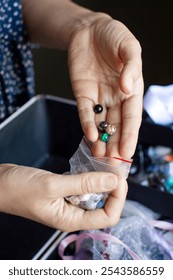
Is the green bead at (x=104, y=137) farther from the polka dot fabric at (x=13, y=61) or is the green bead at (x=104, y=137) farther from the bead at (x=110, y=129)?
the polka dot fabric at (x=13, y=61)

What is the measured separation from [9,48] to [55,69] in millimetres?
861

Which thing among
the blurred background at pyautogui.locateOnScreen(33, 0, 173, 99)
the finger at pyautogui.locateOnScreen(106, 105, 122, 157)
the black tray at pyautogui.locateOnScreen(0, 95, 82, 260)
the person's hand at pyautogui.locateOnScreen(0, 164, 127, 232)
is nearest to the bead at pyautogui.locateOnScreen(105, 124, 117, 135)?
the finger at pyautogui.locateOnScreen(106, 105, 122, 157)

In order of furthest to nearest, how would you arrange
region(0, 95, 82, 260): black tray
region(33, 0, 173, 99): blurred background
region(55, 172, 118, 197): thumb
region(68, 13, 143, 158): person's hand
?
region(33, 0, 173, 99): blurred background < region(0, 95, 82, 260): black tray < region(68, 13, 143, 158): person's hand < region(55, 172, 118, 197): thumb

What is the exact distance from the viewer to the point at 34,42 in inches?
37.6

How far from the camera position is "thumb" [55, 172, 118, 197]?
1.86 feet

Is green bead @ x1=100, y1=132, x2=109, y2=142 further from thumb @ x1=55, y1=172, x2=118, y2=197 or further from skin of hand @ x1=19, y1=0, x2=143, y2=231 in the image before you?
thumb @ x1=55, y1=172, x2=118, y2=197

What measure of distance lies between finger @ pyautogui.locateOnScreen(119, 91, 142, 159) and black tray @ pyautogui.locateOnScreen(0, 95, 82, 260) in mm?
239

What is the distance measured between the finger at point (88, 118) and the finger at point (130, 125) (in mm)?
51

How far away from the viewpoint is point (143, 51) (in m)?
1.67

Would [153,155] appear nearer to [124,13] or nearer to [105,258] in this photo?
[105,258]

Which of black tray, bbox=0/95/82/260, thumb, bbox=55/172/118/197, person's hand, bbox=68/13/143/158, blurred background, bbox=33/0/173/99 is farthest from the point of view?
blurred background, bbox=33/0/173/99

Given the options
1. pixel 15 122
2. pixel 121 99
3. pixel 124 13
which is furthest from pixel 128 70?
pixel 124 13

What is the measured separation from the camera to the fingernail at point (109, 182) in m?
0.58

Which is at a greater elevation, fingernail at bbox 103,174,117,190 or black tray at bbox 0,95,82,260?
fingernail at bbox 103,174,117,190
